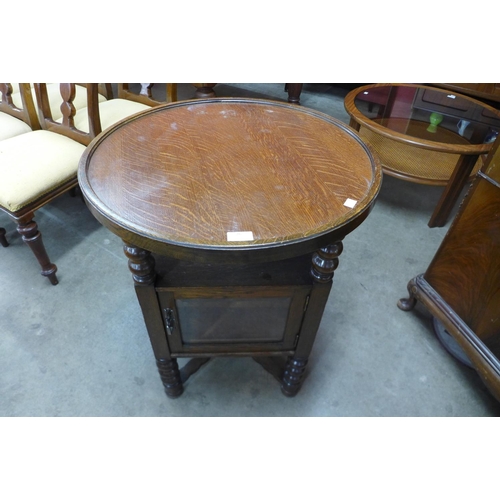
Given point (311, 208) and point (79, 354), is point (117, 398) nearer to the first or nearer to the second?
point (79, 354)

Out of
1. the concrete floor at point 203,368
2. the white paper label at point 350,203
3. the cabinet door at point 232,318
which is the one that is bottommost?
A: the concrete floor at point 203,368

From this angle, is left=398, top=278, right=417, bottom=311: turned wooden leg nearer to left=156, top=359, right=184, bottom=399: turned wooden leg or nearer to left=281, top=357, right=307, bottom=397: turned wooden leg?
left=281, top=357, right=307, bottom=397: turned wooden leg

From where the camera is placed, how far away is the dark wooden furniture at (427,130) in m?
1.66

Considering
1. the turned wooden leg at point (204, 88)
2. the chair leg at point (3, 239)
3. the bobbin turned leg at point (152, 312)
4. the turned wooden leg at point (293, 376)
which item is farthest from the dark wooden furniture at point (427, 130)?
the chair leg at point (3, 239)

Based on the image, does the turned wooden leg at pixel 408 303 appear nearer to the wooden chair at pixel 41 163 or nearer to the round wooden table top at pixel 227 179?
the round wooden table top at pixel 227 179

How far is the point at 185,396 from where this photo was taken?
1.14 meters

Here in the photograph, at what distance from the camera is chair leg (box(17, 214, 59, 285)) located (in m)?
1.27

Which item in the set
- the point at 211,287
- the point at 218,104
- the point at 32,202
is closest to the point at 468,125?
the point at 218,104

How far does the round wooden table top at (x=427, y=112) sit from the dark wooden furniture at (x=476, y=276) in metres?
1.00

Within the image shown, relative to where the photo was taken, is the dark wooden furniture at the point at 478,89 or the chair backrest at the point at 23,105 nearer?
the chair backrest at the point at 23,105

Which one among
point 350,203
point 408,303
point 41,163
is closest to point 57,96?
point 41,163

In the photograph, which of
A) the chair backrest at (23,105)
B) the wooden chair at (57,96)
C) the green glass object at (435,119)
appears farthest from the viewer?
the green glass object at (435,119)

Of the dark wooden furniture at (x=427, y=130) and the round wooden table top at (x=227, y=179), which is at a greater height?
the round wooden table top at (x=227, y=179)

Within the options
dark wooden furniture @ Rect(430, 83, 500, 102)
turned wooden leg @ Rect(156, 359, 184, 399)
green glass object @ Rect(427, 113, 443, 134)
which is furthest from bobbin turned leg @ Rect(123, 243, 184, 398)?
dark wooden furniture @ Rect(430, 83, 500, 102)
